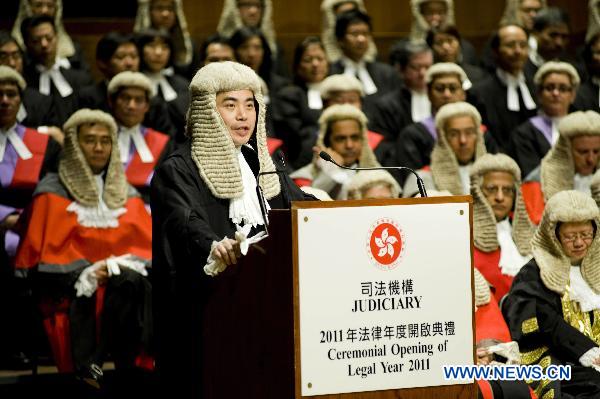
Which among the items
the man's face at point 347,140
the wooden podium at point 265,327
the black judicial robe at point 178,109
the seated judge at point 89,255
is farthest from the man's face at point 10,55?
the wooden podium at point 265,327

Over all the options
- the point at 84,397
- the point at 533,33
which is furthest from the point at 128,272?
the point at 533,33

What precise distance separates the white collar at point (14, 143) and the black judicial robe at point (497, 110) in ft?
10.8

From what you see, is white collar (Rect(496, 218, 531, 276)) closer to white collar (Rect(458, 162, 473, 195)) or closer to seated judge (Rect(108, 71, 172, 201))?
white collar (Rect(458, 162, 473, 195))

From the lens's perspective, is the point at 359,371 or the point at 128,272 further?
the point at 128,272

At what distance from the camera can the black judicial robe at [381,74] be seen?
314 inches

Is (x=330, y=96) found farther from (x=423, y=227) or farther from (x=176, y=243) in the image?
(x=423, y=227)

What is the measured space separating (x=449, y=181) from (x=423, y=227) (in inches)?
137

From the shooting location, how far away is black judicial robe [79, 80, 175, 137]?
22.6 ft

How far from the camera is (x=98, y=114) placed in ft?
19.1

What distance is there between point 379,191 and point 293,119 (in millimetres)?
1805

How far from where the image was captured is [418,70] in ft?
24.9

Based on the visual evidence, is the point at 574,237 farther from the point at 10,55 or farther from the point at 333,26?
the point at 333,26

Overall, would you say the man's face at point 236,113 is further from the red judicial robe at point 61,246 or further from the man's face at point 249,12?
the man's face at point 249,12

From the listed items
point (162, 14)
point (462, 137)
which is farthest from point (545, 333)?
point (162, 14)
